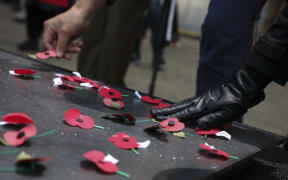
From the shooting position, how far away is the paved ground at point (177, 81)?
2.13 meters

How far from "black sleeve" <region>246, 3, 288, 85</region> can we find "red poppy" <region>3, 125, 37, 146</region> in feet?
1.56

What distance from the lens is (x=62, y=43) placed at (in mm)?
950

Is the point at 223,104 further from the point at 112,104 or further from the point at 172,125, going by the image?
the point at 112,104

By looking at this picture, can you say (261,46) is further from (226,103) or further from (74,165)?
(74,165)

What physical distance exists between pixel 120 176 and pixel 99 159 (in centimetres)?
4

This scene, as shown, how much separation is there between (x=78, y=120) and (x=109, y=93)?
24cm

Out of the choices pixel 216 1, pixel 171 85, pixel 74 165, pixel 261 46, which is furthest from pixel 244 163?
pixel 171 85

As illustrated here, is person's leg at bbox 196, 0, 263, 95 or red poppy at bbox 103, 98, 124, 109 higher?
person's leg at bbox 196, 0, 263, 95

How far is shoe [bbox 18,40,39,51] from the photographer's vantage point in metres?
2.84

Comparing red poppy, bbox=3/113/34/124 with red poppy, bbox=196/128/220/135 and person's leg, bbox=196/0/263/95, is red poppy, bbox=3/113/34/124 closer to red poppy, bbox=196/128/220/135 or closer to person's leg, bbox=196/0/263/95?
red poppy, bbox=196/128/220/135

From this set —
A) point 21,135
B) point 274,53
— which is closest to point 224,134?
point 274,53

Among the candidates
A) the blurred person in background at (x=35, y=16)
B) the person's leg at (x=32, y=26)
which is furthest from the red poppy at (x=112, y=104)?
the person's leg at (x=32, y=26)

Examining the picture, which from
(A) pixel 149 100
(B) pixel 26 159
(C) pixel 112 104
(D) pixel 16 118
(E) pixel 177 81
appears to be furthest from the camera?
(E) pixel 177 81

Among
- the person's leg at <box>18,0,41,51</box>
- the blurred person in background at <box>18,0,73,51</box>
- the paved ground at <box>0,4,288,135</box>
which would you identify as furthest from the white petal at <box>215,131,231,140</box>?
the person's leg at <box>18,0,41,51</box>
